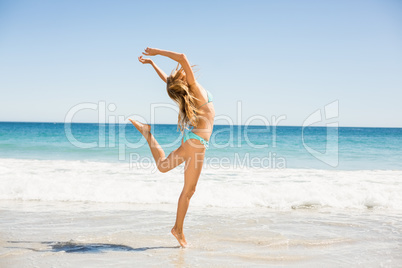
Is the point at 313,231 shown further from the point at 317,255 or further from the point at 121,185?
the point at 121,185

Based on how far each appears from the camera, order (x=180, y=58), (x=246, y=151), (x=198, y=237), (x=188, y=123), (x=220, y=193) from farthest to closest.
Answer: (x=246, y=151) → (x=220, y=193) → (x=198, y=237) → (x=188, y=123) → (x=180, y=58)

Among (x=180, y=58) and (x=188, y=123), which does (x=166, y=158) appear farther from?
(x=180, y=58)

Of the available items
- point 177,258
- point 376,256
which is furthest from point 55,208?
point 376,256

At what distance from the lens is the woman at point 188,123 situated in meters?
3.63

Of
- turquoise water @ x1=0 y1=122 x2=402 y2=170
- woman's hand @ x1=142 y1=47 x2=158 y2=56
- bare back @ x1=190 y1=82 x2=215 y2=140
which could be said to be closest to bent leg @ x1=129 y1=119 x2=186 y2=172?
bare back @ x1=190 y1=82 x2=215 y2=140

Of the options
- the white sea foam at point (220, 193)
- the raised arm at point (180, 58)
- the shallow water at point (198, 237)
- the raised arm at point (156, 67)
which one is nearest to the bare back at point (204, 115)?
the raised arm at point (180, 58)

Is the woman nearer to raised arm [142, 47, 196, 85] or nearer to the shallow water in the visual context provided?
raised arm [142, 47, 196, 85]

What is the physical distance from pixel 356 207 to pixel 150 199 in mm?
4106

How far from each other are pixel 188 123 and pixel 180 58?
2.36 feet

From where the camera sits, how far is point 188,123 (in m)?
3.77

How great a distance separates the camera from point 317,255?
3.75 meters

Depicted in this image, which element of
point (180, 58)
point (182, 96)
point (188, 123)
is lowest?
point (188, 123)

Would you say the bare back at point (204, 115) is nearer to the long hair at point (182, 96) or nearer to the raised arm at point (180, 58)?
the long hair at point (182, 96)

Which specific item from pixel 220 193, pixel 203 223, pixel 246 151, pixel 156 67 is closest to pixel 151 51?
pixel 156 67
